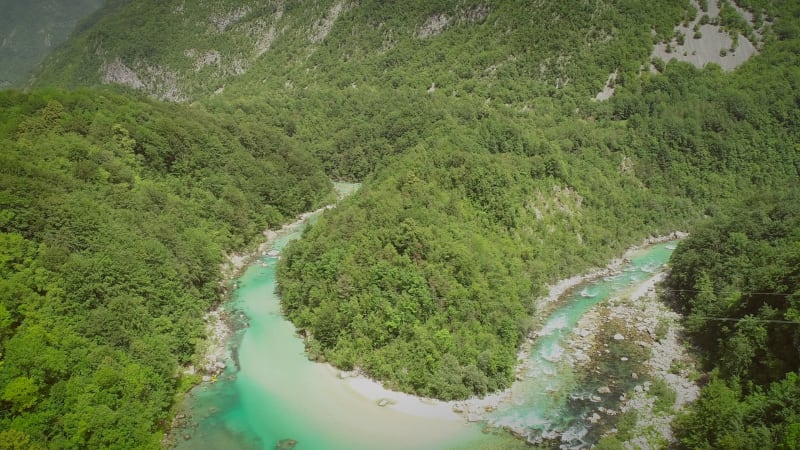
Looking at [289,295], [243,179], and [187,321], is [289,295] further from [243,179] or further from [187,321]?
[243,179]

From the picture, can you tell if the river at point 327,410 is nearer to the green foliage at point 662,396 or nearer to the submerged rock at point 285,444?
the submerged rock at point 285,444

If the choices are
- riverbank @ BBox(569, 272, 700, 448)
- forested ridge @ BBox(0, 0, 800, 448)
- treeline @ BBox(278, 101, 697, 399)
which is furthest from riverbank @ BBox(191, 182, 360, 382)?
riverbank @ BBox(569, 272, 700, 448)

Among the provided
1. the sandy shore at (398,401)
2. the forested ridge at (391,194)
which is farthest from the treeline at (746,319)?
the sandy shore at (398,401)

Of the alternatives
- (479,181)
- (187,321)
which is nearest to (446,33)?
(479,181)

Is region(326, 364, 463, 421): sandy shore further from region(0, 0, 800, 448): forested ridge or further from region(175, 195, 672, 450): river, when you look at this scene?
region(0, 0, 800, 448): forested ridge

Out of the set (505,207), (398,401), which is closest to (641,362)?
(398,401)

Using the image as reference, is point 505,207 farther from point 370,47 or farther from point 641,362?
point 370,47
